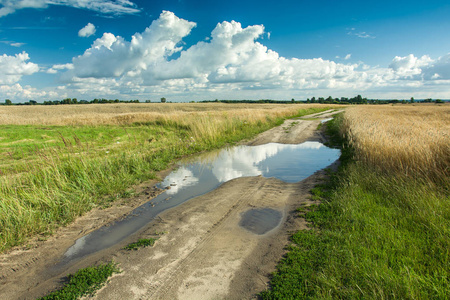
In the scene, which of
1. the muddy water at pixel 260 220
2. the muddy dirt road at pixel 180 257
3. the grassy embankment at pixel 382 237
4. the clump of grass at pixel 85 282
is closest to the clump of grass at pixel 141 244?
the muddy dirt road at pixel 180 257

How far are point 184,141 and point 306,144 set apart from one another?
739cm

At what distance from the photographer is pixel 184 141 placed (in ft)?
48.1

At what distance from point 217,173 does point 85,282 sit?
20.2 ft

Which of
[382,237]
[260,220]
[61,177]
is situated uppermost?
[61,177]

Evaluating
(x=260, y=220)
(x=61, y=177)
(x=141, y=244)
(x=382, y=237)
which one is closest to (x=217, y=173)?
(x=260, y=220)

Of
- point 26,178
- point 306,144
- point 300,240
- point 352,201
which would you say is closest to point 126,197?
point 26,178

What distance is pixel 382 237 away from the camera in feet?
13.1

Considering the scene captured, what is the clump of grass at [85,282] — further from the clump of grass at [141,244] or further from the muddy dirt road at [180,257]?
the clump of grass at [141,244]

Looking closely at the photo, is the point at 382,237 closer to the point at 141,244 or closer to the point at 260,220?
the point at 260,220

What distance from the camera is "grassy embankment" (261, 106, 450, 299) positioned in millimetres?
3049

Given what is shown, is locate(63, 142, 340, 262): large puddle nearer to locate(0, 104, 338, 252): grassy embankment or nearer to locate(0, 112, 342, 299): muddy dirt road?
locate(0, 112, 342, 299): muddy dirt road

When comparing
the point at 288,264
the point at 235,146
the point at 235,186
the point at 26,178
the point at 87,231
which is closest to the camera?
the point at 288,264

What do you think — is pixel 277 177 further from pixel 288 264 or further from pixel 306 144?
pixel 306 144

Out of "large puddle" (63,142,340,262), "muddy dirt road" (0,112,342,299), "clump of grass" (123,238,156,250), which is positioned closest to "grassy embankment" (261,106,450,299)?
"muddy dirt road" (0,112,342,299)
